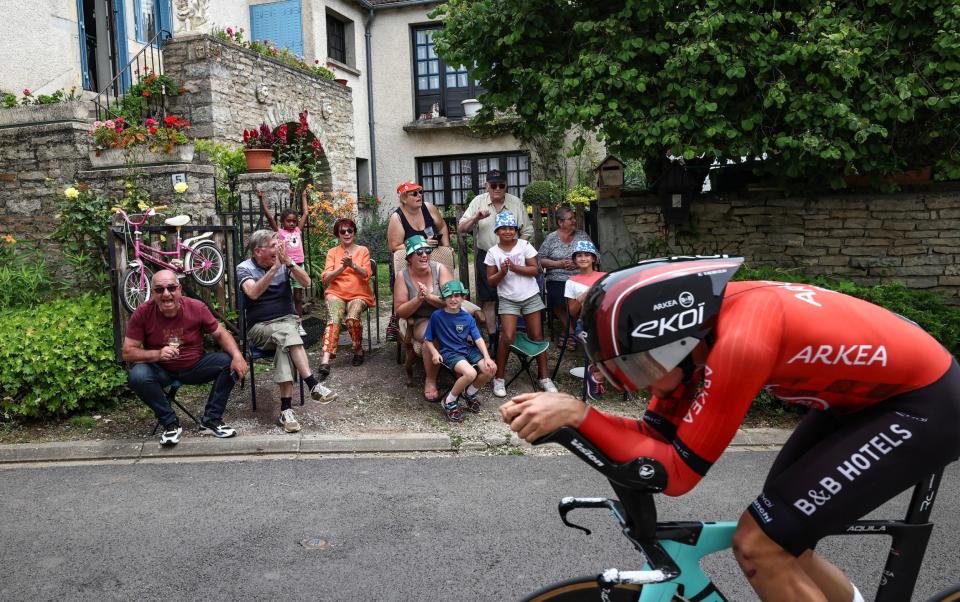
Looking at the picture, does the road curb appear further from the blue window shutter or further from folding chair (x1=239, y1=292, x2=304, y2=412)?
the blue window shutter

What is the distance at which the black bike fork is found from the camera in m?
2.38

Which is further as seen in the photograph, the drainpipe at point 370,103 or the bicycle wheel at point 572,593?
the drainpipe at point 370,103

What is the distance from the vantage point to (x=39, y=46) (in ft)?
40.2

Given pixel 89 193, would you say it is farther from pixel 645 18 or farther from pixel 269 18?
pixel 269 18

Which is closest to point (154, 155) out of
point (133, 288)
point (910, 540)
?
point (133, 288)

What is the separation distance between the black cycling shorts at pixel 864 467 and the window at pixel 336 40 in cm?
1964

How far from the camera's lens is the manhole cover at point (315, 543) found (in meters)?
4.40

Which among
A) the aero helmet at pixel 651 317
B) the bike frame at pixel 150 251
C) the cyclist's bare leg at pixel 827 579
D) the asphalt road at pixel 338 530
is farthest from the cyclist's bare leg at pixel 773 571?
the bike frame at pixel 150 251

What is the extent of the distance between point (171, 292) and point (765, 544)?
5477 millimetres

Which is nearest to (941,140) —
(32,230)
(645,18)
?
(645,18)

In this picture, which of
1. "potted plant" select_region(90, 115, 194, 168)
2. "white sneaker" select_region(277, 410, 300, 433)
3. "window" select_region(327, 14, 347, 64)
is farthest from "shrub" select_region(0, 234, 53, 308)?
"window" select_region(327, 14, 347, 64)

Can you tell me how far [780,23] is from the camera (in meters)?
8.07

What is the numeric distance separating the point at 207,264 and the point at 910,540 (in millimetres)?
7560

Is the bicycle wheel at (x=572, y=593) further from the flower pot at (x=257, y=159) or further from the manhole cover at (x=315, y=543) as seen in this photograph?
the flower pot at (x=257, y=159)
